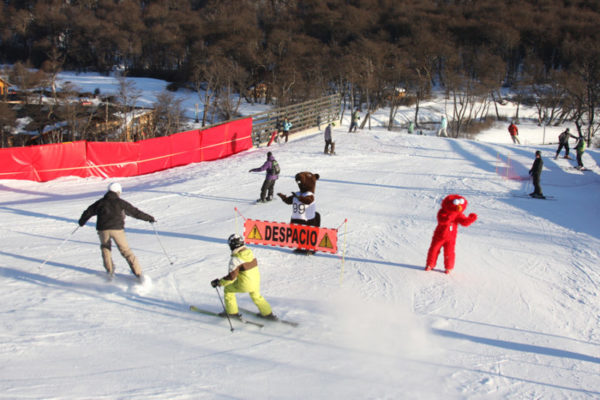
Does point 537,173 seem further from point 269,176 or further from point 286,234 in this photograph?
point 286,234

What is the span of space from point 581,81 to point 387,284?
Result: 44278 millimetres

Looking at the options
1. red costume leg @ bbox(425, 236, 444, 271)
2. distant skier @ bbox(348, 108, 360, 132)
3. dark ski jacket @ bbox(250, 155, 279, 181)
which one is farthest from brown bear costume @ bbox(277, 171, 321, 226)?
Result: distant skier @ bbox(348, 108, 360, 132)

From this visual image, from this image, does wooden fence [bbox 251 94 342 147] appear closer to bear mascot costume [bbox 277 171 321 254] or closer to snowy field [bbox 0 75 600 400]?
snowy field [bbox 0 75 600 400]

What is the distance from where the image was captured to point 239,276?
552cm

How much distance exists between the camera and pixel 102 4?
8119 centimetres

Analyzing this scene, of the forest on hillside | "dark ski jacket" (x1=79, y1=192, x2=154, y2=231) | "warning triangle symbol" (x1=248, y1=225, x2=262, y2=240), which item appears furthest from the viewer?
the forest on hillside

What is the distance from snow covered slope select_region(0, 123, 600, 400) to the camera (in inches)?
187

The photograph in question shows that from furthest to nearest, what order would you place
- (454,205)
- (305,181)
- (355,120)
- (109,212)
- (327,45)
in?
(327,45) < (355,120) < (305,181) < (454,205) < (109,212)

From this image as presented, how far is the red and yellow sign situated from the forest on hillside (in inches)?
1576

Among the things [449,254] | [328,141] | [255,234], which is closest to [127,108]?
[328,141]

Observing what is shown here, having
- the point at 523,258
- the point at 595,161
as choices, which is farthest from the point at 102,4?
the point at 523,258

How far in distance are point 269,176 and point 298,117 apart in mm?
12527

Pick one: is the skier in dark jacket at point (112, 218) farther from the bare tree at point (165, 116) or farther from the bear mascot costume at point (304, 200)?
the bare tree at point (165, 116)

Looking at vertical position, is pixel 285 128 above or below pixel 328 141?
above
